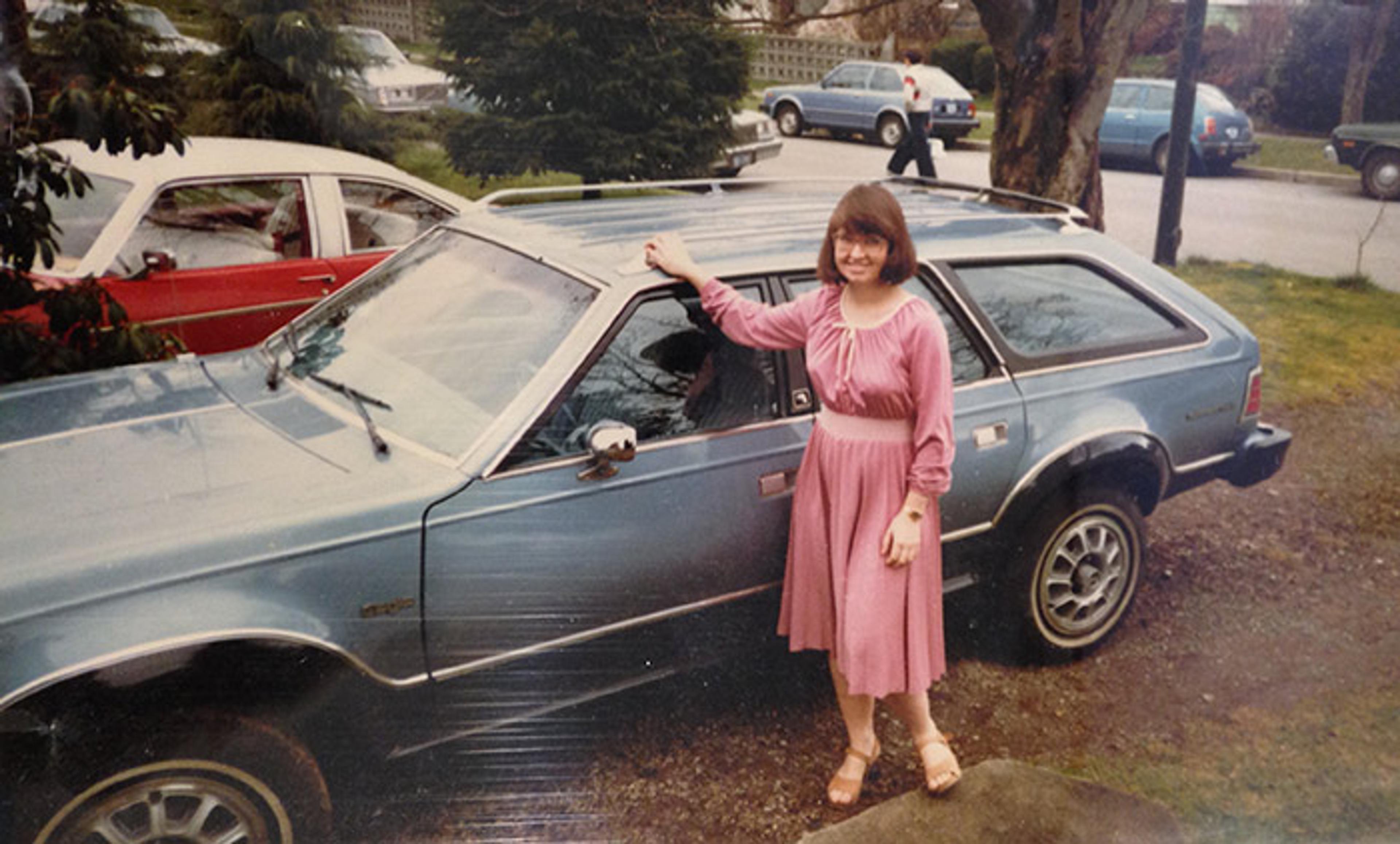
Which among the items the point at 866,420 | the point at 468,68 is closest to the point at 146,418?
the point at 468,68

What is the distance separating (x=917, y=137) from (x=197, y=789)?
2.43 metres

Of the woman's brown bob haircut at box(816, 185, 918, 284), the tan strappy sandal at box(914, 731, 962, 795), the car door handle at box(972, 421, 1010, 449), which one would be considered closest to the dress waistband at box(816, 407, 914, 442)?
the woman's brown bob haircut at box(816, 185, 918, 284)

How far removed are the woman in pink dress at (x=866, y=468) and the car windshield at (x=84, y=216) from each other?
1615 millimetres

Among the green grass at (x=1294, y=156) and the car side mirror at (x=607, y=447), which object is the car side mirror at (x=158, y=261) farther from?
the green grass at (x=1294, y=156)

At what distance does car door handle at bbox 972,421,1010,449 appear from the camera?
91.7 inches

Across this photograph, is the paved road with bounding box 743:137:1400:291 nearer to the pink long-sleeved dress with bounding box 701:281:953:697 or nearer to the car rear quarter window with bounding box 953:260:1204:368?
the car rear quarter window with bounding box 953:260:1204:368

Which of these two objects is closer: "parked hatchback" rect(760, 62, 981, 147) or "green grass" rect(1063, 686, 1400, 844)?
"green grass" rect(1063, 686, 1400, 844)

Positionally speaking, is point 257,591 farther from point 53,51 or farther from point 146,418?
point 53,51

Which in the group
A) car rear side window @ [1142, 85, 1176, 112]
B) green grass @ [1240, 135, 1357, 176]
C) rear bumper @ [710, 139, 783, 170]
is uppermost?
car rear side window @ [1142, 85, 1176, 112]

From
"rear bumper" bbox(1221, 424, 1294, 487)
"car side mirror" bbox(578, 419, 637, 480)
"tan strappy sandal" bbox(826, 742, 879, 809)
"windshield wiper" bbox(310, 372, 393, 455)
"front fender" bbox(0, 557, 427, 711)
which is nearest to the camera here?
"front fender" bbox(0, 557, 427, 711)

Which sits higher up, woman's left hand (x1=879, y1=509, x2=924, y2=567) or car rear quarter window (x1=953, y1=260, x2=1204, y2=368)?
car rear quarter window (x1=953, y1=260, x2=1204, y2=368)

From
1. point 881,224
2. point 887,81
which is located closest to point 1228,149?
point 887,81

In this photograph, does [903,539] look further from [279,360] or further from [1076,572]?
[279,360]

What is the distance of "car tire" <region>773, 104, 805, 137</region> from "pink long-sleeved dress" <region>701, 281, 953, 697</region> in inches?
31.3
